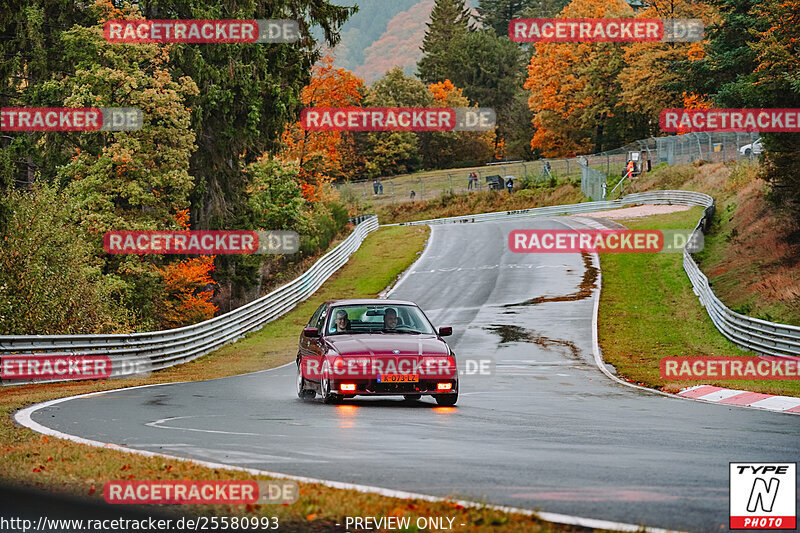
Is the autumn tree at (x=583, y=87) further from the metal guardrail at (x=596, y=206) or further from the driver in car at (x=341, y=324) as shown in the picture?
the driver in car at (x=341, y=324)

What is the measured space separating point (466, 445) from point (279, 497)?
10.2 ft

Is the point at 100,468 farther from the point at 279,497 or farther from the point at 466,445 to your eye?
the point at 466,445

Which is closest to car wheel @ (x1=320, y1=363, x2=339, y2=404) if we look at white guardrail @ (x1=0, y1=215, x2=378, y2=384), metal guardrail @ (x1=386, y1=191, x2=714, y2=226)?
white guardrail @ (x1=0, y1=215, x2=378, y2=384)

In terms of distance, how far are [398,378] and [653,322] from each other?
20.2 m

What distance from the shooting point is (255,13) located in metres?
40.6

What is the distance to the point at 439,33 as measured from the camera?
5856 inches

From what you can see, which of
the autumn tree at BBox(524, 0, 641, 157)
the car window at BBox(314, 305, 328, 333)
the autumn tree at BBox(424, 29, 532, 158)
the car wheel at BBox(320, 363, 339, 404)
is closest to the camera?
the car wheel at BBox(320, 363, 339, 404)

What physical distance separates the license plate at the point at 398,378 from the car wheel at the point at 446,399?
52cm

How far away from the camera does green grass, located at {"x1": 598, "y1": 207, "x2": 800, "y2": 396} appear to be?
21.4 metres

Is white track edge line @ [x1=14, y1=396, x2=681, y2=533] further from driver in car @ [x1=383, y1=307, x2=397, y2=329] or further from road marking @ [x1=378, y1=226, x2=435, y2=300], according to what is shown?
road marking @ [x1=378, y1=226, x2=435, y2=300]

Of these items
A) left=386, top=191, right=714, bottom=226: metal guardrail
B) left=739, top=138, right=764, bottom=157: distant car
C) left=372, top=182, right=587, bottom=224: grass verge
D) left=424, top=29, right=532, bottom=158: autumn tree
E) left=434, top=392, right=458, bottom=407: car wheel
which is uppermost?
left=424, top=29, right=532, bottom=158: autumn tree

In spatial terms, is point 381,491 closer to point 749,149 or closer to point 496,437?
point 496,437

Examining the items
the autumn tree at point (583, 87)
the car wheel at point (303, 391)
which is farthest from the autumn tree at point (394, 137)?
the car wheel at point (303, 391)

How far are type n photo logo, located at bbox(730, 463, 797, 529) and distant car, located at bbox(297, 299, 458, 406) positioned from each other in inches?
266
